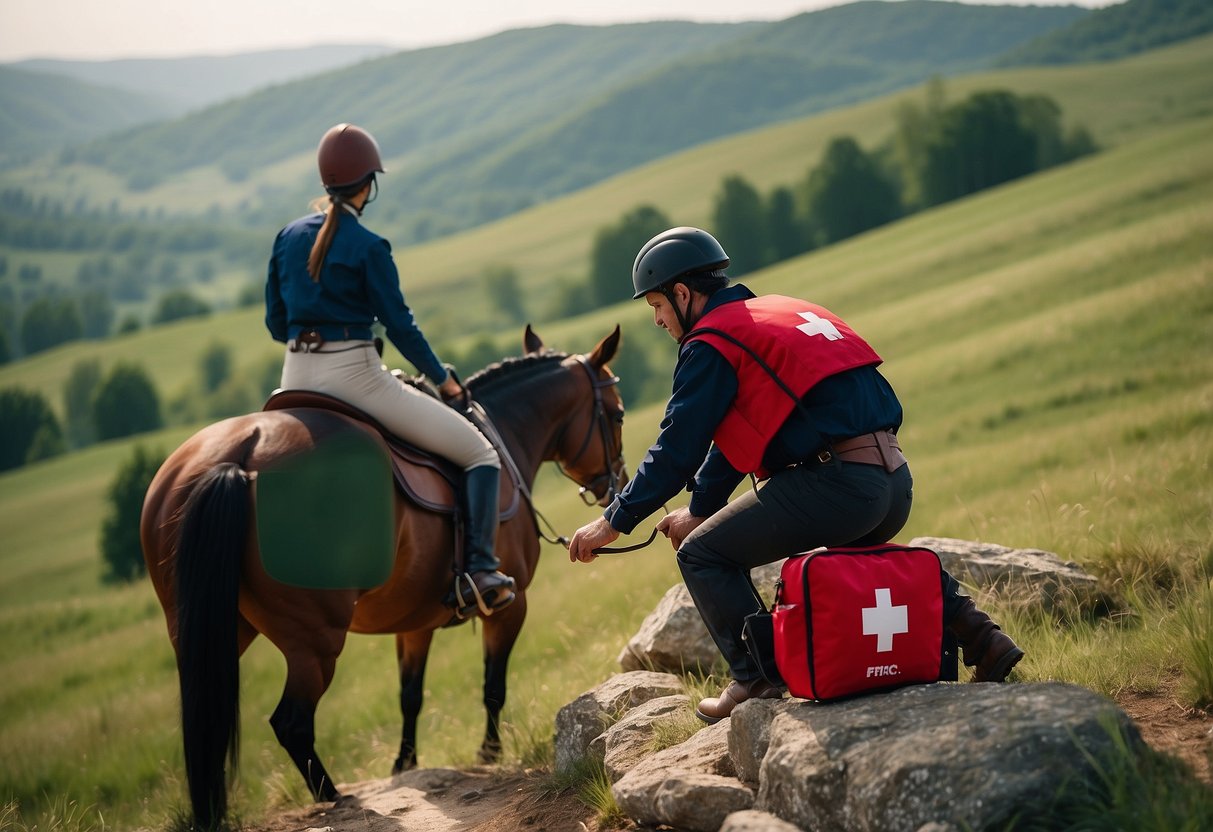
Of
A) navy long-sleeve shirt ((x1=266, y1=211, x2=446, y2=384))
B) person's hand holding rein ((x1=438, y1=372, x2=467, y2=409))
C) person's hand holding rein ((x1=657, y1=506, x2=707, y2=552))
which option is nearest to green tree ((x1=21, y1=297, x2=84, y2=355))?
person's hand holding rein ((x1=438, y1=372, x2=467, y2=409))

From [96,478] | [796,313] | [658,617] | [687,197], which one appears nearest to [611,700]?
[658,617]

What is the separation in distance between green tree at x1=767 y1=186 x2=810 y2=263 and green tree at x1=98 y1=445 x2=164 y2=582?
186ft

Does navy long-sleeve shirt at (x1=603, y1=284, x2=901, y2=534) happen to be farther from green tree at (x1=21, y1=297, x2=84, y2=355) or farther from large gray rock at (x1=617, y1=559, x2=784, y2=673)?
green tree at (x1=21, y1=297, x2=84, y2=355)

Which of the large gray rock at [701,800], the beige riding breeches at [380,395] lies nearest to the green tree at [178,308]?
the beige riding breeches at [380,395]

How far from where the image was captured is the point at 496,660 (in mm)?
Answer: 7836

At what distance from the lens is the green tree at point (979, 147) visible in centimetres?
8488

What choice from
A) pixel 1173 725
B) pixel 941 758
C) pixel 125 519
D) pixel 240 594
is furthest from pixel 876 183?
pixel 941 758

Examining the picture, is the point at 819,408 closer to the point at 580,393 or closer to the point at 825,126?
the point at 580,393

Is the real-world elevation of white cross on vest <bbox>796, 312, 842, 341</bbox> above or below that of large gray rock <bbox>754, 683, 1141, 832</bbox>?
above

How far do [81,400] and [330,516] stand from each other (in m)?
115

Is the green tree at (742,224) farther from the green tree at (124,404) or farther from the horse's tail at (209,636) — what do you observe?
the horse's tail at (209,636)

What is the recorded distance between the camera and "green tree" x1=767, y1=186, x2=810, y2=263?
296 ft

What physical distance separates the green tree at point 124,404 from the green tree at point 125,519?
51.4m

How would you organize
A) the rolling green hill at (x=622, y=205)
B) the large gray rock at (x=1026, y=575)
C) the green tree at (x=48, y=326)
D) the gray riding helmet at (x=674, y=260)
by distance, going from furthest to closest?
the green tree at (x=48, y=326), the rolling green hill at (x=622, y=205), the large gray rock at (x=1026, y=575), the gray riding helmet at (x=674, y=260)
